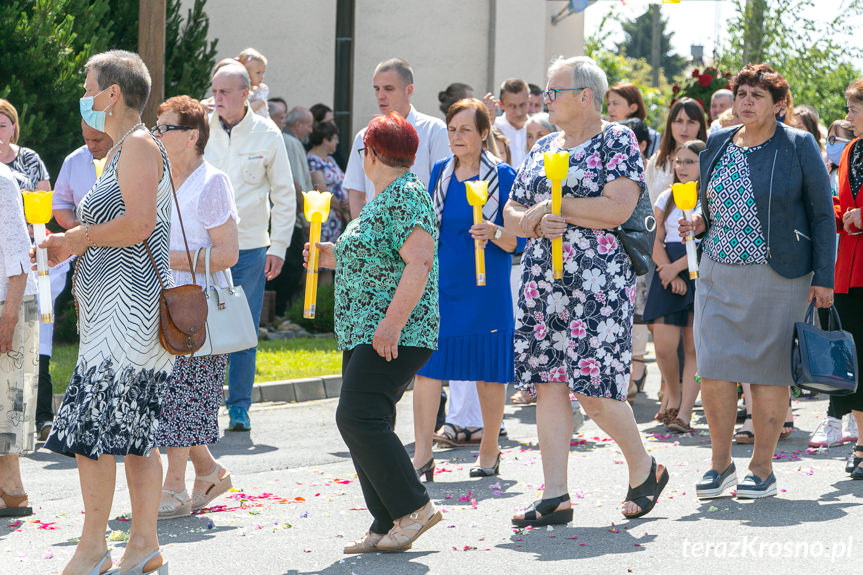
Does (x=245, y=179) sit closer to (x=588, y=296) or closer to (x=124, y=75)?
(x=588, y=296)

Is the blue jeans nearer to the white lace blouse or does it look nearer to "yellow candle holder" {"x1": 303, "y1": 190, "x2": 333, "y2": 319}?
the white lace blouse

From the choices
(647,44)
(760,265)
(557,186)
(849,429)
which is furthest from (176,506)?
(647,44)

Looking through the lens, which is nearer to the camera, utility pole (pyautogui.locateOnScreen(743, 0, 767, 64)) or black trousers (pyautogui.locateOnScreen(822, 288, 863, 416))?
black trousers (pyautogui.locateOnScreen(822, 288, 863, 416))

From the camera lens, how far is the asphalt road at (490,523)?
18.4 ft

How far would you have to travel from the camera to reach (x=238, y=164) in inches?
364

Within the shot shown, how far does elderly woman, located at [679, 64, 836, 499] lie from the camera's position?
683cm

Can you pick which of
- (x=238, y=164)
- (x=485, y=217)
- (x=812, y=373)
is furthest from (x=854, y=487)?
(x=238, y=164)

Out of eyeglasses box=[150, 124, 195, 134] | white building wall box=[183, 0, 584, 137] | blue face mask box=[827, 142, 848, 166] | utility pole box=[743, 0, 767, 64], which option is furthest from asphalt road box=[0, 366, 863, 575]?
utility pole box=[743, 0, 767, 64]

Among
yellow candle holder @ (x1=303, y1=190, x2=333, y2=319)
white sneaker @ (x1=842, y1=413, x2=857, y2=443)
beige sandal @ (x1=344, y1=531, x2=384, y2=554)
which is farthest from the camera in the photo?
white sneaker @ (x1=842, y1=413, x2=857, y2=443)

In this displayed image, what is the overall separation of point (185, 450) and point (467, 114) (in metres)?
2.77

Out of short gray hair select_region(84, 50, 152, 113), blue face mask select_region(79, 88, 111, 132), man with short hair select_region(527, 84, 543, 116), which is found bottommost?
blue face mask select_region(79, 88, 111, 132)

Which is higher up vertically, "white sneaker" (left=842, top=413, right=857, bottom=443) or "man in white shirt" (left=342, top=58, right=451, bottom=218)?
"man in white shirt" (left=342, top=58, right=451, bottom=218)

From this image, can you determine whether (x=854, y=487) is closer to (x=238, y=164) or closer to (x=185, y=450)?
(x=185, y=450)

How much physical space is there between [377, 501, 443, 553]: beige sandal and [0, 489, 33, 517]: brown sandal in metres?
1.99
